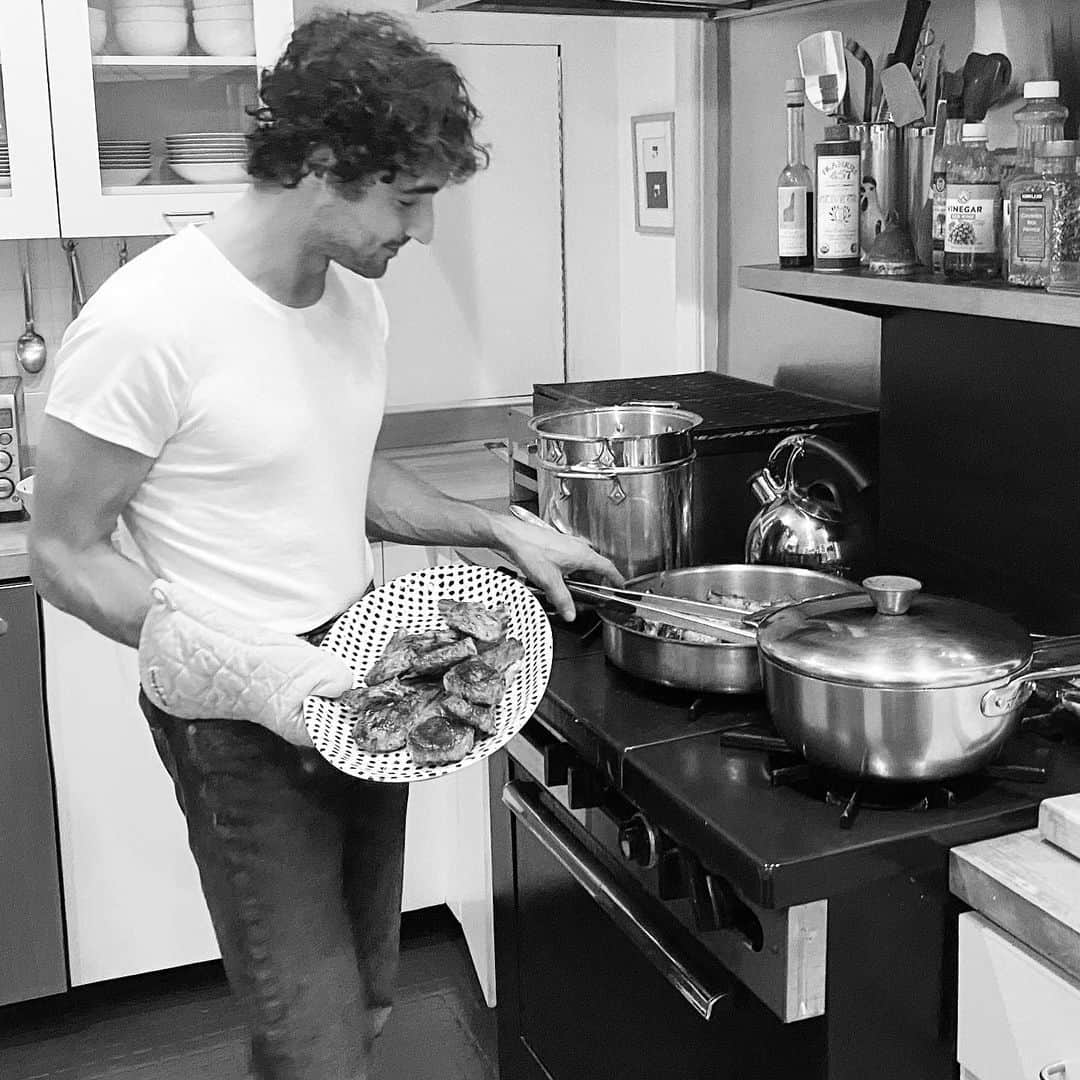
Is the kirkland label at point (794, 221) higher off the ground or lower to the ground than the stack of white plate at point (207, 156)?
lower

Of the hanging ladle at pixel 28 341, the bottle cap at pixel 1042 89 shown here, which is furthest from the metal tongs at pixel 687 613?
the hanging ladle at pixel 28 341

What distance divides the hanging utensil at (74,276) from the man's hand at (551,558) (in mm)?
1367

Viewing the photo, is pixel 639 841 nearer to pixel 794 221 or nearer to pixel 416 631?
pixel 416 631

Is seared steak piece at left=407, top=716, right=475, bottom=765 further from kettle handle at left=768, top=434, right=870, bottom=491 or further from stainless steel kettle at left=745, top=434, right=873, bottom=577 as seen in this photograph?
kettle handle at left=768, top=434, right=870, bottom=491

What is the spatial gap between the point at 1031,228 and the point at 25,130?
171 centimetres

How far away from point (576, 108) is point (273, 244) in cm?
162

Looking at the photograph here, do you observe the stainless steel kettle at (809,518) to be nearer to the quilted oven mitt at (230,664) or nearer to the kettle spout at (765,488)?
the kettle spout at (765,488)

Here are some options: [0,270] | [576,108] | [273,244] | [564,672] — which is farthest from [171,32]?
[564,672]

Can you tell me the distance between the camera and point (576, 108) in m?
2.99

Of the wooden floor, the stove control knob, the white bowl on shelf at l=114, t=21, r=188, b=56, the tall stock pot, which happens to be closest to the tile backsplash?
the white bowl on shelf at l=114, t=21, r=188, b=56

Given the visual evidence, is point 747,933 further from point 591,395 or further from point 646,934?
point 591,395

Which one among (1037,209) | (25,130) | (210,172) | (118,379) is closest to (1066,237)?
(1037,209)

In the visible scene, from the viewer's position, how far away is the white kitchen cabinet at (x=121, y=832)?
245 centimetres

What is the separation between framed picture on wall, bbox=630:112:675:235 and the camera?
2.74 metres
